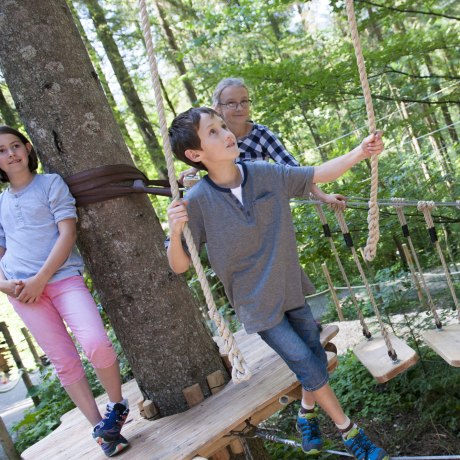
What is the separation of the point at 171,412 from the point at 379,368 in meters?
0.95

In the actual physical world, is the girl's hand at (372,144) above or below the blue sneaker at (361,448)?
above

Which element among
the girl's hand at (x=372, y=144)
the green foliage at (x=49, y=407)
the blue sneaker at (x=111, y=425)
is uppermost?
the girl's hand at (x=372, y=144)

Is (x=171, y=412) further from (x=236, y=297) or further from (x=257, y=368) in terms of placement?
(x=236, y=297)

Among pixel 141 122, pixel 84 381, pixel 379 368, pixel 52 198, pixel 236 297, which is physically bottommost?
pixel 379 368

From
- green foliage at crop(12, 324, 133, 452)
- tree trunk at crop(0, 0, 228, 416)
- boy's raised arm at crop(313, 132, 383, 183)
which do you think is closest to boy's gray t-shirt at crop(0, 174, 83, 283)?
tree trunk at crop(0, 0, 228, 416)

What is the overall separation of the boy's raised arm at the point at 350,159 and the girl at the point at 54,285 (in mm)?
1078

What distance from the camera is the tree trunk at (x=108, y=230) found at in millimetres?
2400

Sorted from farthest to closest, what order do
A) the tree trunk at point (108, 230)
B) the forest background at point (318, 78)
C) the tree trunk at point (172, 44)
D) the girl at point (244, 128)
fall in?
the tree trunk at point (172, 44), the forest background at point (318, 78), the girl at point (244, 128), the tree trunk at point (108, 230)

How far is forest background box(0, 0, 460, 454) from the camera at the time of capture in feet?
14.4

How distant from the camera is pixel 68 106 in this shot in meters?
2.43

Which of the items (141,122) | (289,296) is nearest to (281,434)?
(289,296)

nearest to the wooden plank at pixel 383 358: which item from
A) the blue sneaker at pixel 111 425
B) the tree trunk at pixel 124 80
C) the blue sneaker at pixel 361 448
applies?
the blue sneaker at pixel 361 448

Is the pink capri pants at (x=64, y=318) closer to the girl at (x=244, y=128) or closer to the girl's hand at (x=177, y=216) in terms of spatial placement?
the girl's hand at (x=177, y=216)

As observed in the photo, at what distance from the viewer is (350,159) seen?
1.84 meters
